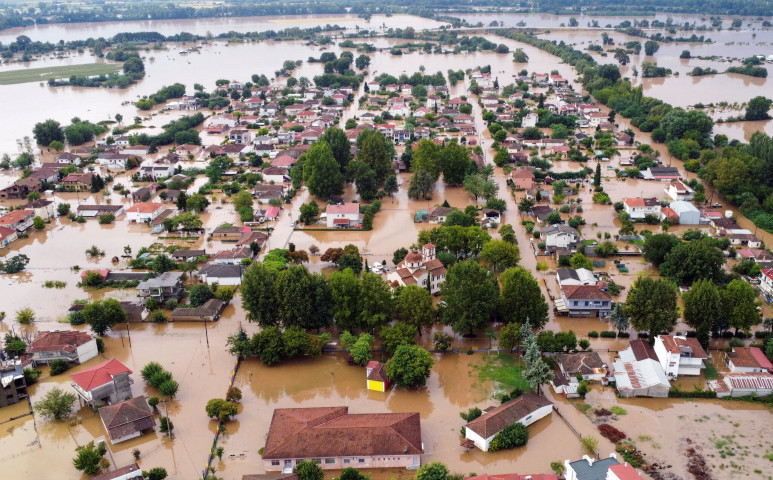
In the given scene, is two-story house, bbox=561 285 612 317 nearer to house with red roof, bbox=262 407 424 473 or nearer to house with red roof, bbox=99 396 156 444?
house with red roof, bbox=262 407 424 473

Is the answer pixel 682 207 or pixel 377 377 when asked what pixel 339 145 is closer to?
pixel 682 207

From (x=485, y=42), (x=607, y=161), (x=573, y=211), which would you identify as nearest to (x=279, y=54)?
(x=485, y=42)

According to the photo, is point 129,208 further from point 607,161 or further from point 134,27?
point 134,27

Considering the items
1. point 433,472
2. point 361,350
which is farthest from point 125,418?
point 433,472

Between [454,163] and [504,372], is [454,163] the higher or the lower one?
the higher one

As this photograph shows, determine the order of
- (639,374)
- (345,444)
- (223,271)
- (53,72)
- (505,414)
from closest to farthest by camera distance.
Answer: (345,444)
(505,414)
(639,374)
(223,271)
(53,72)

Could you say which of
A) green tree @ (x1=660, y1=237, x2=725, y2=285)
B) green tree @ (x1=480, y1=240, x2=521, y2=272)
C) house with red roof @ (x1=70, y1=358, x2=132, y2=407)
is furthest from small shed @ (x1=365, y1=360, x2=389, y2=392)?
green tree @ (x1=660, y1=237, x2=725, y2=285)
